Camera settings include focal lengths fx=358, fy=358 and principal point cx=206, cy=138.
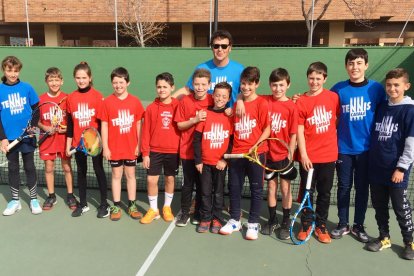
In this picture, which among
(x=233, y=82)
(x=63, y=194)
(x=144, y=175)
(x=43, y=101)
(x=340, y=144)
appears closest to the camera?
(x=340, y=144)

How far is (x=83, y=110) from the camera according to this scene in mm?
3896

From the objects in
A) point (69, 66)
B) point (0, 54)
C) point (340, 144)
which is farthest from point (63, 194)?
point (0, 54)

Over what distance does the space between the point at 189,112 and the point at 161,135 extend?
0.40 meters

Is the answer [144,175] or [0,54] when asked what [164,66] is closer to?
[0,54]

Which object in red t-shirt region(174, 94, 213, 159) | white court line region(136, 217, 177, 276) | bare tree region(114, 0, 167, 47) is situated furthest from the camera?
bare tree region(114, 0, 167, 47)

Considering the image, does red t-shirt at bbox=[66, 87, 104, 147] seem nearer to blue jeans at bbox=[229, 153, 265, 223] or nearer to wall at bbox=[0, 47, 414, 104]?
blue jeans at bbox=[229, 153, 265, 223]

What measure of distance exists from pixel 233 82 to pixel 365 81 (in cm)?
Result: 126

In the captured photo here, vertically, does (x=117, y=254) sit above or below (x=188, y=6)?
below

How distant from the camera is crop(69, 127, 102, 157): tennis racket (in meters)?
3.81

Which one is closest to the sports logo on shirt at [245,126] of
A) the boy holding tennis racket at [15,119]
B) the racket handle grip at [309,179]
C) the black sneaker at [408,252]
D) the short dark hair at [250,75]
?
the short dark hair at [250,75]

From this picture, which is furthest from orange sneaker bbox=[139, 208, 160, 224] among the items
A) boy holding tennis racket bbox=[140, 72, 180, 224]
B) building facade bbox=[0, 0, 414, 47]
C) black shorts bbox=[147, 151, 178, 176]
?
building facade bbox=[0, 0, 414, 47]

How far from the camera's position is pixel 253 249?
3.29 m

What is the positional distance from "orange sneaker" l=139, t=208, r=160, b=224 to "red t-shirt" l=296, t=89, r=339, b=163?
1760mm

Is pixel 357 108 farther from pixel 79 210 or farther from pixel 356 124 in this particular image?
pixel 79 210
